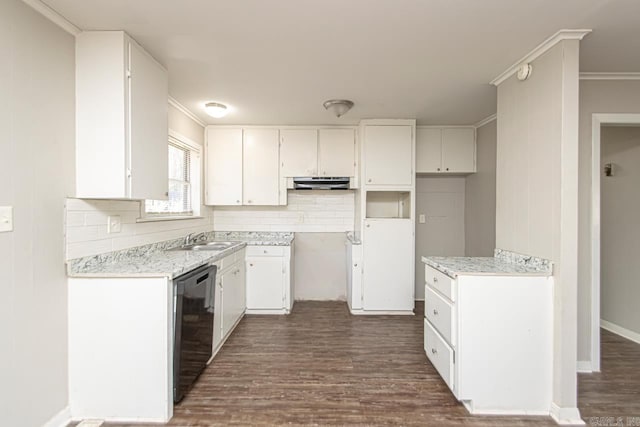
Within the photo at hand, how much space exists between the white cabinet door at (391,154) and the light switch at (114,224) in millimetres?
2534

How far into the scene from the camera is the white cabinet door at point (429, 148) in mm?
3916

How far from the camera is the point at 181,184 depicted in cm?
355

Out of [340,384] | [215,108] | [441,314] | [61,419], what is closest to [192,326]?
[61,419]

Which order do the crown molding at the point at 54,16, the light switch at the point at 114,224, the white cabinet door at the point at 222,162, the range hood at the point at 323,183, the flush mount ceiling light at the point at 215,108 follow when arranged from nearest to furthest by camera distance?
the crown molding at the point at 54,16 → the light switch at the point at 114,224 → the flush mount ceiling light at the point at 215,108 → the range hood at the point at 323,183 → the white cabinet door at the point at 222,162

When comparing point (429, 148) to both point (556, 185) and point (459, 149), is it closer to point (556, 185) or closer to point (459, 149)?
point (459, 149)

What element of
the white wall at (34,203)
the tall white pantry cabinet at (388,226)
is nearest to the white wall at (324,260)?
the tall white pantry cabinet at (388,226)

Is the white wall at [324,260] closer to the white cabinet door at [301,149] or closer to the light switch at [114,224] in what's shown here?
the white cabinet door at [301,149]

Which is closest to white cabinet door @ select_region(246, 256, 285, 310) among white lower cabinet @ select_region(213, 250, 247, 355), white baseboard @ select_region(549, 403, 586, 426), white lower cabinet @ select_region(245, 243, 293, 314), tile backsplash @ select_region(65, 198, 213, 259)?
white lower cabinet @ select_region(245, 243, 293, 314)

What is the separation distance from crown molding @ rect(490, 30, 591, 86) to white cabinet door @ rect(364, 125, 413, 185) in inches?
51.8

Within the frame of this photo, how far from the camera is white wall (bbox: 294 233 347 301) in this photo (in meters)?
4.26

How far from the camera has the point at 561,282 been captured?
6.08 ft

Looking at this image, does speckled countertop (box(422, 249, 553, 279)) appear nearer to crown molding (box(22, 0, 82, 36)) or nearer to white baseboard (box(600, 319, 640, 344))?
white baseboard (box(600, 319, 640, 344))

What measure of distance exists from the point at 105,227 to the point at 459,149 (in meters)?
3.87

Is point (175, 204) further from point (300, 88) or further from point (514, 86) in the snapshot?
point (514, 86)
